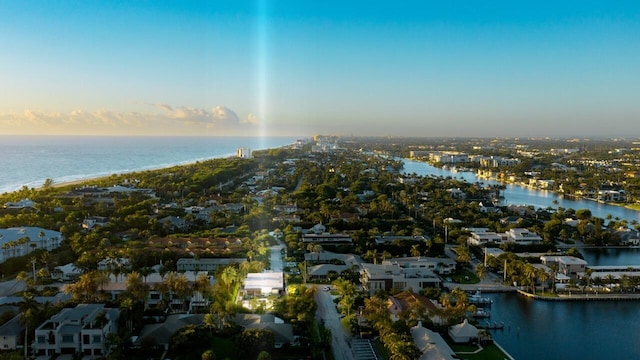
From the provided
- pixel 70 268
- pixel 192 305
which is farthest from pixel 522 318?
pixel 70 268

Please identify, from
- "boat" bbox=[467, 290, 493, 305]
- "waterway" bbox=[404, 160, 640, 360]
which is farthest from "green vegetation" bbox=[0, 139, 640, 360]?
"boat" bbox=[467, 290, 493, 305]

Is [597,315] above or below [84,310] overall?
below

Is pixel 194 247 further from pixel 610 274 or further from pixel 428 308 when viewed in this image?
pixel 610 274

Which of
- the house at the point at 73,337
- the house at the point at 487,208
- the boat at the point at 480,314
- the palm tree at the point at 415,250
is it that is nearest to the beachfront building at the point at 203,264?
the house at the point at 73,337

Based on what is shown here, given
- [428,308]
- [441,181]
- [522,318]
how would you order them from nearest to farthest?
[428,308] < [522,318] < [441,181]

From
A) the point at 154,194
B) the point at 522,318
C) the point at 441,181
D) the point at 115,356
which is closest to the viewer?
the point at 115,356

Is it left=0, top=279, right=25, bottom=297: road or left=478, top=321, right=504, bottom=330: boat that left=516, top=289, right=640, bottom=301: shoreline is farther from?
left=0, top=279, right=25, bottom=297: road

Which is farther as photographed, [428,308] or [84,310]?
[428,308]

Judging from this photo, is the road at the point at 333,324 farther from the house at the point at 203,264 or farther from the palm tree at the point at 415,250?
the palm tree at the point at 415,250
